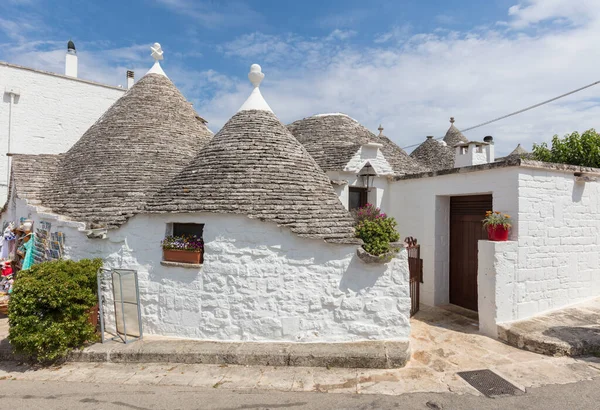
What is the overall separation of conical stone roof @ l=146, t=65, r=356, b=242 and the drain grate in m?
2.61

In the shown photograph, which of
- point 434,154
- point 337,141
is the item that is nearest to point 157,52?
point 337,141

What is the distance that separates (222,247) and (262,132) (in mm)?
2762

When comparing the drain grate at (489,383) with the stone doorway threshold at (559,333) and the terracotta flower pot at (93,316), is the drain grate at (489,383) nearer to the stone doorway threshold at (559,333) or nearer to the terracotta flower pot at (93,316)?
the stone doorway threshold at (559,333)

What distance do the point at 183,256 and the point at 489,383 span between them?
5.03m

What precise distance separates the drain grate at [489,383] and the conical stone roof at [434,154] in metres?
12.3

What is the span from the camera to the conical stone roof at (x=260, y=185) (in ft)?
19.1

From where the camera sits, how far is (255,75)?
796 centimetres

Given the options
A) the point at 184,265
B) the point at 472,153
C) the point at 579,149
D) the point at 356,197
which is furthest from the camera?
the point at 579,149

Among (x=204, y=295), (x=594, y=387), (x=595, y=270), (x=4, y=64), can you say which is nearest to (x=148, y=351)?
(x=204, y=295)

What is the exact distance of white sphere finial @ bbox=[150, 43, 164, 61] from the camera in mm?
11086

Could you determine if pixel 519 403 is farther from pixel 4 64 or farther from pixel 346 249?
pixel 4 64

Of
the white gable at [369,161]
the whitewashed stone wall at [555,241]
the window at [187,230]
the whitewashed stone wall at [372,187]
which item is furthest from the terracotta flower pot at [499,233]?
the window at [187,230]

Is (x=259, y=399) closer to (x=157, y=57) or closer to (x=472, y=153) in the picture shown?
(x=472, y=153)

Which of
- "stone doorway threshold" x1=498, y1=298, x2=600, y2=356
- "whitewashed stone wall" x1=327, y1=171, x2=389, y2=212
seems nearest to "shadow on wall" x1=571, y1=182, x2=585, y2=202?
"stone doorway threshold" x1=498, y1=298, x2=600, y2=356
